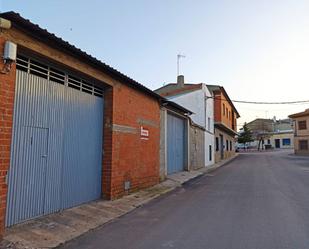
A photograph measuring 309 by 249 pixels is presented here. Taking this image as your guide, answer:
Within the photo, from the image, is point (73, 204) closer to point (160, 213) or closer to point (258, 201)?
point (160, 213)

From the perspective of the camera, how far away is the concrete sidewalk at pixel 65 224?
5.22 m

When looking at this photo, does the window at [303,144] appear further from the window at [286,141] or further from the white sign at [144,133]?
the white sign at [144,133]

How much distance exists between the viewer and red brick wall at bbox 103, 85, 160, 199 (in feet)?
30.8

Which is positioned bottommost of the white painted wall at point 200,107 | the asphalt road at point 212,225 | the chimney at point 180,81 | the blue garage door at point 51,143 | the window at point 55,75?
the asphalt road at point 212,225

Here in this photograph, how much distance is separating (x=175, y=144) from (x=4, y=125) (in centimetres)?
1340

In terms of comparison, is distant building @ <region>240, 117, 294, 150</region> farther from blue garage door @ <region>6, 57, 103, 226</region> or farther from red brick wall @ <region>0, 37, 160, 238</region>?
blue garage door @ <region>6, 57, 103, 226</region>

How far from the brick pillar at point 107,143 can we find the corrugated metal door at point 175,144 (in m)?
7.63

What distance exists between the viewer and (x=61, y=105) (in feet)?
24.5

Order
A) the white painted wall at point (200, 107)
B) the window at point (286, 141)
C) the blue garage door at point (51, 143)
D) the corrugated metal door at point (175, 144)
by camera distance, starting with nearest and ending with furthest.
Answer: the blue garage door at point (51, 143) → the corrugated metal door at point (175, 144) → the white painted wall at point (200, 107) → the window at point (286, 141)

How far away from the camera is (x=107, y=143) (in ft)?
30.6

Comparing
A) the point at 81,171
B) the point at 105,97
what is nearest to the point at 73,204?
the point at 81,171

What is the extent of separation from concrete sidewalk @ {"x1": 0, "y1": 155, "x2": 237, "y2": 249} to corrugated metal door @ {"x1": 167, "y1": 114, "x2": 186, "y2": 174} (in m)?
7.42

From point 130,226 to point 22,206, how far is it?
2278mm

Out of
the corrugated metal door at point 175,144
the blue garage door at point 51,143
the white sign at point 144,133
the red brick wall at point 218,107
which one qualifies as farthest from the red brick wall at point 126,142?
the red brick wall at point 218,107
